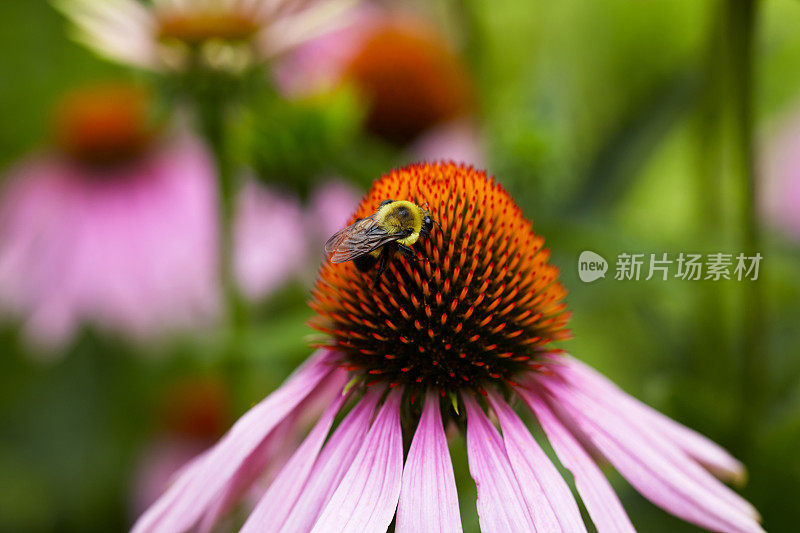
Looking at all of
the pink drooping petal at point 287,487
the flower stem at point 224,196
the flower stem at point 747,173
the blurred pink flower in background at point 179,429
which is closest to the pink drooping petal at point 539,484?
the pink drooping petal at point 287,487

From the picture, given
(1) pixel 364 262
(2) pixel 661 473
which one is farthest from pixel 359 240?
(2) pixel 661 473

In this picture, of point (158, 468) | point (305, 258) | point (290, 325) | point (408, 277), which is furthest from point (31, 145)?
point (408, 277)

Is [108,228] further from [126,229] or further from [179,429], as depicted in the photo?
[179,429]

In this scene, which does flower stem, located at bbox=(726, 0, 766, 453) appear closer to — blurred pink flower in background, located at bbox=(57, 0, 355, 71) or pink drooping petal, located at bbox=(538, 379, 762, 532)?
pink drooping petal, located at bbox=(538, 379, 762, 532)

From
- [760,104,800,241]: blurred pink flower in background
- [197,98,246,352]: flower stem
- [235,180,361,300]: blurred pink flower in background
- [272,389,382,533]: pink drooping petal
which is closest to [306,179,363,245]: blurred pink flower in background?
[235,180,361,300]: blurred pink flower in background

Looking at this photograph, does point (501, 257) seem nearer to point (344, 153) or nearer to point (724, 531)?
point (724, 531)

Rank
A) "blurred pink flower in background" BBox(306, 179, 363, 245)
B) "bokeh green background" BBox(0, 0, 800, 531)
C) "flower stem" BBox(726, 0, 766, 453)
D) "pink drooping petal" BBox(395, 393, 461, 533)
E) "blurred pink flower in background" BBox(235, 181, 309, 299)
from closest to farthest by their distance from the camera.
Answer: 1. "pink drooping petal" BBox(395, 393, 461, 533)
2. "flower stem" BBox(726, 0, 766, 453)
3. "bokeh green background" BBox(0, 0, 800, 531)
4. "blurred pink flower in background" BBox(306, 179, 363, 245)
5. "blurred pink flower in background" BBox(235, 181, 309, 299)
